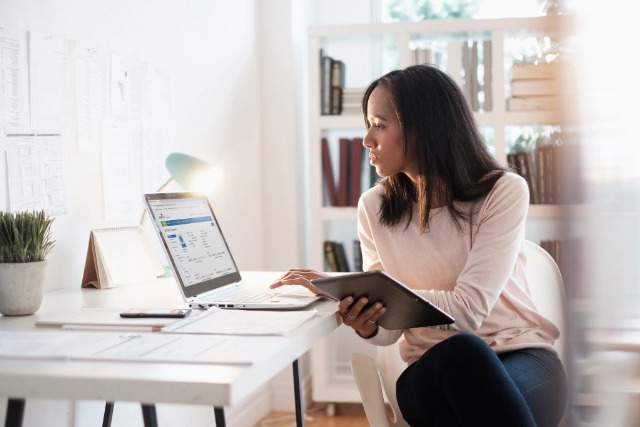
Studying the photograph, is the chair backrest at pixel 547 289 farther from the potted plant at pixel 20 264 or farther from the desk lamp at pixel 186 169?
the potted plant at pixel 20 264

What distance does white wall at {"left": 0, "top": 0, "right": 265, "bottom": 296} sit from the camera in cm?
196

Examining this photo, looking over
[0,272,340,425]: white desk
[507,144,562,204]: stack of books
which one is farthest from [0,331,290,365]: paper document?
[507,144,562,204]: stack of books

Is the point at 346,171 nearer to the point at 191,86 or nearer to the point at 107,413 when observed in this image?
the point at 191,86

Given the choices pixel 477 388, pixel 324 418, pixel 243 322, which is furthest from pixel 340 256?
pixel 243 322

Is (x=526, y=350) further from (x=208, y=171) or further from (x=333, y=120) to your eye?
(x=333, y=120)

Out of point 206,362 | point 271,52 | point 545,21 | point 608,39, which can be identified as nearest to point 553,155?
point 545,21

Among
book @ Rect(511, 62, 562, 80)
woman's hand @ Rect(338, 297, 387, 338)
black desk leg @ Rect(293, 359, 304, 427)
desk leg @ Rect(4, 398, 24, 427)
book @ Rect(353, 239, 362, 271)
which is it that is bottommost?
black desk leg @ Rect(293, 359, 304, 427)

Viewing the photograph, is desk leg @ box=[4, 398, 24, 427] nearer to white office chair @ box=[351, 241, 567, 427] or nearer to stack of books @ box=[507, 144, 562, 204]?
white office chair @ box=[351, 241, 567, 427]

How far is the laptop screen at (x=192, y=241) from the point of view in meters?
1.77

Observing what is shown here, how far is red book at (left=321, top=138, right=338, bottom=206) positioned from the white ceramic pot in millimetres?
1872

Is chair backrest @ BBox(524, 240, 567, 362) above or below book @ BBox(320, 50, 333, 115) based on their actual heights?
below

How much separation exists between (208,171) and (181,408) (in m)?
0.85

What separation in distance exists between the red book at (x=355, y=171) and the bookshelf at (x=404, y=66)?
52 mm

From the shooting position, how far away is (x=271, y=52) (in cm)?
338
